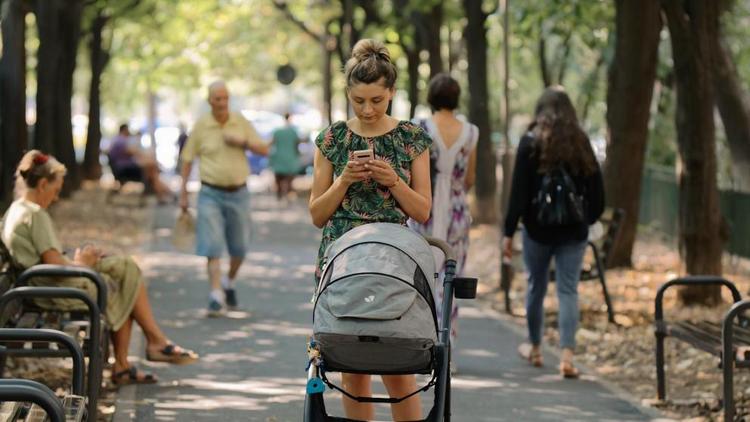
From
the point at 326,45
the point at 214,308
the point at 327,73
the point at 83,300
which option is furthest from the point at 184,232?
the point at 326,45

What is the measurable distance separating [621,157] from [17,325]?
961cm

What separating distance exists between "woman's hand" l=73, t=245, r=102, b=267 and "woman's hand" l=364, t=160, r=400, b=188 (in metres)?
3.53

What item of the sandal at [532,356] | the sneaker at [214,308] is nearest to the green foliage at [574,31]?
the sneaker at [214,308]

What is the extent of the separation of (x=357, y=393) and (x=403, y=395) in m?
0.20

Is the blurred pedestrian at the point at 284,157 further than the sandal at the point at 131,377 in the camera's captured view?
Yes

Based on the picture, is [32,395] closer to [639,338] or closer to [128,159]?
[639,338]

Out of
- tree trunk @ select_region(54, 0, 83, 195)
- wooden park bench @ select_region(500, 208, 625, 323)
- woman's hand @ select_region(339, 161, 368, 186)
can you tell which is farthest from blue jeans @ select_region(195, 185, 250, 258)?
tree trunk @ select_region(54, 0, 83, 195)

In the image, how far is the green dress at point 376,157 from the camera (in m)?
6.22

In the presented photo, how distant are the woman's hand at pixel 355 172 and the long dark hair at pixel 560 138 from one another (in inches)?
149

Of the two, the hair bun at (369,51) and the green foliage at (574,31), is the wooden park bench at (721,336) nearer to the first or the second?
the hair bun at (369,51)

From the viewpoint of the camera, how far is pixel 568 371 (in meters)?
9.84

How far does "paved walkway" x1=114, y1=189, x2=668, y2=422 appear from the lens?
852cm

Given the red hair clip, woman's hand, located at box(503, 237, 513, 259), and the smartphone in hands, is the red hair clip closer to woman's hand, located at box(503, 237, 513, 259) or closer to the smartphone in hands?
woman's hand, located at box(503, 237, 513, 259)

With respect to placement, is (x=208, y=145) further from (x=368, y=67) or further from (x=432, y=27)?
(x=432, y=27)
